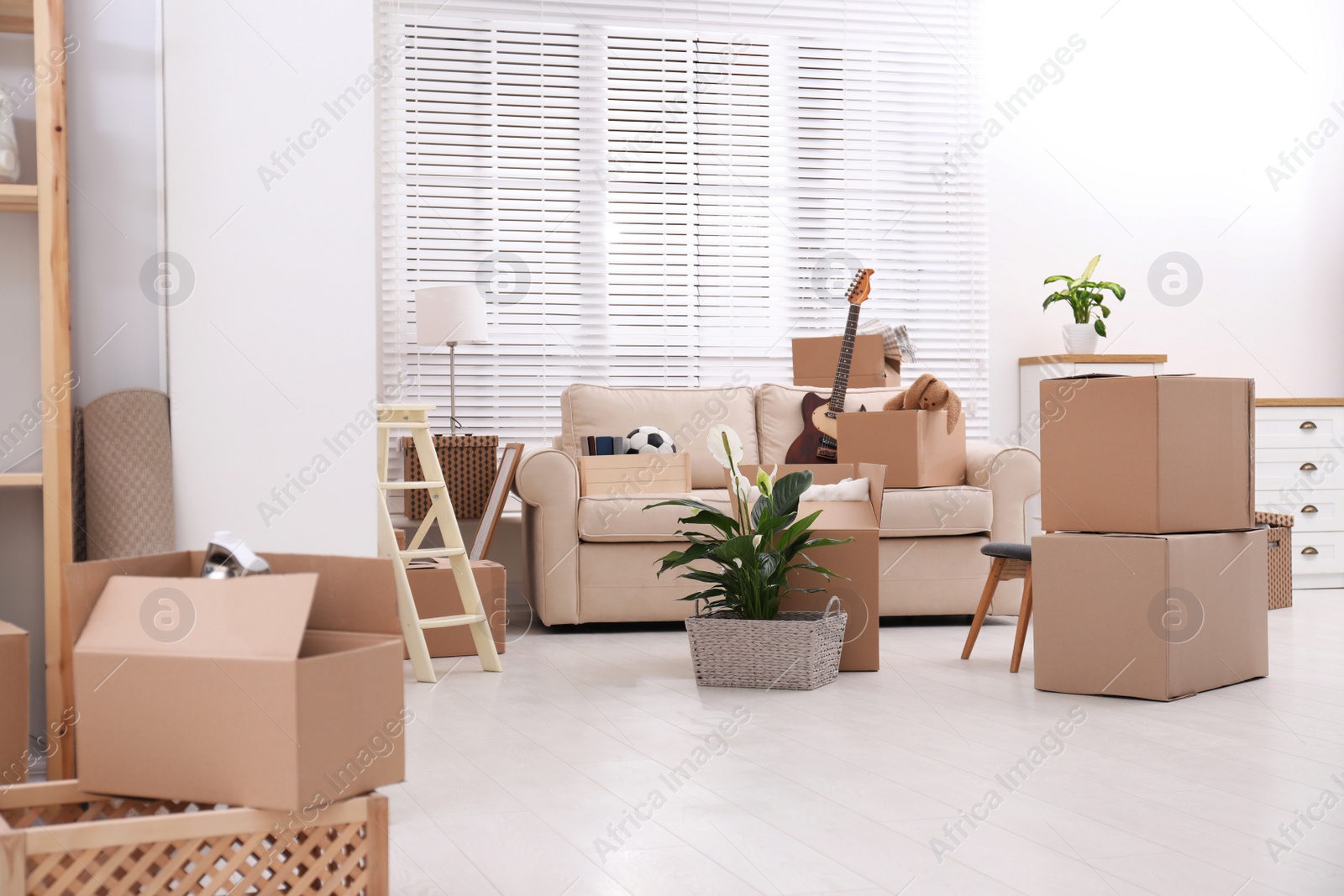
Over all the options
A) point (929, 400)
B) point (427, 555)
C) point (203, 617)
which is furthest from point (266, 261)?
point (929, 400)

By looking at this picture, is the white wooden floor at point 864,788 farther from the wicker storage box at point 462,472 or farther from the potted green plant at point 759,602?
the wicker storage box at point 462,472

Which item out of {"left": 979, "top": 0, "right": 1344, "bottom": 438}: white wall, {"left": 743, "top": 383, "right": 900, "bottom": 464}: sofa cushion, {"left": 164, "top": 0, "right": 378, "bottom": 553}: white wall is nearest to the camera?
{"left": 164, "top": 0, "right": 378, "bottom": 553}: white wall

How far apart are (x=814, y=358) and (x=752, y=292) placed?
0.58 m

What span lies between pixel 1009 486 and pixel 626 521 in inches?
52.9

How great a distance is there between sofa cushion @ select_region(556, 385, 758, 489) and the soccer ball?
0.60ft

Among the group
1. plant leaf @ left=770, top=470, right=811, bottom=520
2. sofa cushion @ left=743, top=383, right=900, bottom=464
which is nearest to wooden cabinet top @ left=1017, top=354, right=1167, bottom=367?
sofa cushion @ left=743, top=383, right=900, bottom=464

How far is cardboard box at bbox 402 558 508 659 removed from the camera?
333 cm

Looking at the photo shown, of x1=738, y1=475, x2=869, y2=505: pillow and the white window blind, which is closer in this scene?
x1=738, y1=475, x2=869, y2=505: pillow

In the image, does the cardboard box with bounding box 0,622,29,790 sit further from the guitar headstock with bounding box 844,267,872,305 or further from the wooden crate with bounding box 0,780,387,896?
the guitar headstock with bounding box 844,267,872,305

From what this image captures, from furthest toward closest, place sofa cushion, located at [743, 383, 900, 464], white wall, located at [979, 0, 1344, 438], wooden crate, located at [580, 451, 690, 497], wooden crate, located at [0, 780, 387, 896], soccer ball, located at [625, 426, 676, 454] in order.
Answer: white wall, located at [979, 0, 1344, 438] → sofa cushion, located at [743, 383, 900, 464] → soccer ball, located at [625, 426, 676, 454] → wooden crate, located at [580, 451, 690, 497] → wooden crate, located at [0, 780, 387, 896]

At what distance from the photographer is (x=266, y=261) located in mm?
1652

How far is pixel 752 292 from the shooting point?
4988mm

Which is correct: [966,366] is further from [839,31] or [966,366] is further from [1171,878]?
[1171,878]

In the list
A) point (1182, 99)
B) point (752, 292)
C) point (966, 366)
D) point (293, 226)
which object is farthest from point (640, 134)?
point (293, 226)
